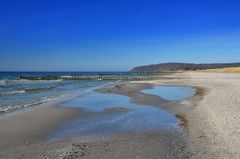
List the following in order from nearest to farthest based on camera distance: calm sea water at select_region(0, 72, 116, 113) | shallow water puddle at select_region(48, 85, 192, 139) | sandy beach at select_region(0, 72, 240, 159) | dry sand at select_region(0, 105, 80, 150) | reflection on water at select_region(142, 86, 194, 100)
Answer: sandy beach at select_region(0, 72, 240, 159) < dry sand at select_region(0, 105, 80, 150) < shallow water puddle at select_region(48, 85, 192, 139) < calm sea water at select_region(0, 72, 116, 113) < reflection on water at select_region(142, 86, 194, 100)

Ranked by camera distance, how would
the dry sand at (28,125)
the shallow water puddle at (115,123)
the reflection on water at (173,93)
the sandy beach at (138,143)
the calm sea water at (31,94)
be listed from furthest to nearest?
the reflection on water at (173,93) → the calm sea water at (31,94) → the shallow water puddle at (115,123) → the dry sand at (28,125) → the sandy beach at (138,143)

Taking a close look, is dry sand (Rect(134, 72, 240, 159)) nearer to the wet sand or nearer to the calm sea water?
the wet sand

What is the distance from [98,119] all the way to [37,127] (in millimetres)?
3032

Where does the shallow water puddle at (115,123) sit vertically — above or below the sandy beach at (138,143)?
below

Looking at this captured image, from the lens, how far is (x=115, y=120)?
42.2 ft

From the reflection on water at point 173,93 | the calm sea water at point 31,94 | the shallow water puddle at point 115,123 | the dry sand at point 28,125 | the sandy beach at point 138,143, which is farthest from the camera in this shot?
the reflection on water at point 173,93

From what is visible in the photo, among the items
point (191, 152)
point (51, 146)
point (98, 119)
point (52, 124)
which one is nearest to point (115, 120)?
point (98, 119)

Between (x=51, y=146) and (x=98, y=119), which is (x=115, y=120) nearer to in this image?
(x=98, y=119)

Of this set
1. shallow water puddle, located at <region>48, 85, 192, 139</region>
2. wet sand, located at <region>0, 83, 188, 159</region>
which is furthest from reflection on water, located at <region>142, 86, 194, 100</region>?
wet sand, located at <region>0, 83, 188, 159</region>

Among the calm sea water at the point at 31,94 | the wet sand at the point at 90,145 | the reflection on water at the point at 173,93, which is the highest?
the wet sand at the point at 90,145

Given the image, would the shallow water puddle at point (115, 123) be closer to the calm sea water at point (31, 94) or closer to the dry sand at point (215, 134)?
the dry sand at point (215, 134)

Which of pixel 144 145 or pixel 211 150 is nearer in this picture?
pixel 211 150

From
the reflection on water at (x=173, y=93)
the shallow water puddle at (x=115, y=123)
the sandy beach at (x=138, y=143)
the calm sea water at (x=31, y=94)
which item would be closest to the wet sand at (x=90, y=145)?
the sandy beach at (x=138, y=143)

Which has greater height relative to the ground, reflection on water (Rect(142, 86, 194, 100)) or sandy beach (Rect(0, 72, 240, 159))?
sandy beach (Rect(0, 72, 240, 159))
